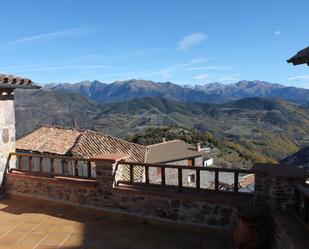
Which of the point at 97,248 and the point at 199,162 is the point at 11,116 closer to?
the point at 97,248

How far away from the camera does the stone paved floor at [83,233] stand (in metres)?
6.25

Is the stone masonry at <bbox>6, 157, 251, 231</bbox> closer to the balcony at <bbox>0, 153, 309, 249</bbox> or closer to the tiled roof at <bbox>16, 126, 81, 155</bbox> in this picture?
the balcony at <bbox>0, 153, 309, 249</bbox>

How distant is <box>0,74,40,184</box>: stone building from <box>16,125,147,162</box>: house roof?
47.3ft

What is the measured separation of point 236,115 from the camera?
16850 centimetres

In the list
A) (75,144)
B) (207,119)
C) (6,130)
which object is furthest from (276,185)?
(207,119)

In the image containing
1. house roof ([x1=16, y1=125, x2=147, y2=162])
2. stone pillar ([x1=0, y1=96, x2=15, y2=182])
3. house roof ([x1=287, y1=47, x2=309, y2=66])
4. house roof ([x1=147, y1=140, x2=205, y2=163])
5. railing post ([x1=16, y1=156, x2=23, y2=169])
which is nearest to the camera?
house roof ([x1=287, y1=47, x2=309, y2=66])

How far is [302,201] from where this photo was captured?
528 centimetres

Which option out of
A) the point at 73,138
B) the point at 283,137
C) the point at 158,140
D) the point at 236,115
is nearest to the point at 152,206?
the point at 73,138

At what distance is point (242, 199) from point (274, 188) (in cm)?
84

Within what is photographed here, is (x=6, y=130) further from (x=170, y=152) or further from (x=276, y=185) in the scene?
(x=170, y=152)

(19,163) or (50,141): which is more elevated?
(19,163)

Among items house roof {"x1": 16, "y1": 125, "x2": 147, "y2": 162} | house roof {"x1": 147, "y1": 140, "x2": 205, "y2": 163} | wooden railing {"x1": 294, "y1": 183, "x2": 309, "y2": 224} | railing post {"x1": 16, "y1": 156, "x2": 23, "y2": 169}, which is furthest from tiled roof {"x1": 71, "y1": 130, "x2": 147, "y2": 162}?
wooden railing {"x1": 294, "y1": 183, "x2": 309, "y2": 224}

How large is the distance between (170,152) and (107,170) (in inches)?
1357

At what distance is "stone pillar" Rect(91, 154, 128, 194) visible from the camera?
289 inches
